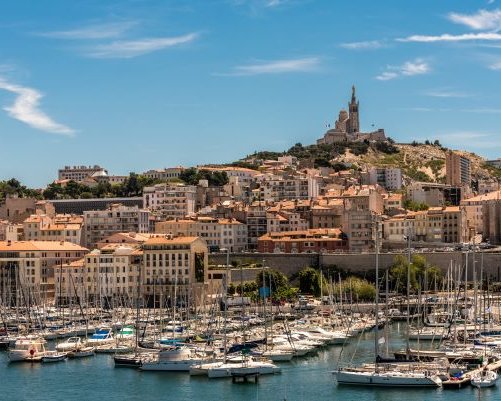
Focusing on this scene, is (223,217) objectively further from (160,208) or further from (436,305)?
(436,305)

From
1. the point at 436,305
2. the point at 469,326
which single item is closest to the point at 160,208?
the point at 436,305

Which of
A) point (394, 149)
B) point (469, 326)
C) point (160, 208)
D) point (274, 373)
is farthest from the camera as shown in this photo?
point (394, 149)

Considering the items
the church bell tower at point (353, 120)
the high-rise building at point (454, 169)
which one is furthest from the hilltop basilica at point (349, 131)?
the high-rise building at point (454, 169)

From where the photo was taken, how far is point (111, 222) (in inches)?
3974

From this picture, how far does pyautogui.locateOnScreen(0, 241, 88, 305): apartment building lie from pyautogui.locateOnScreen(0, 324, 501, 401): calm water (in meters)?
24.9

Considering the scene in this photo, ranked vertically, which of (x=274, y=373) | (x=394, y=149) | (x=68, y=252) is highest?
(x=394, y=149)

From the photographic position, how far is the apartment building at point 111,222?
10000cm

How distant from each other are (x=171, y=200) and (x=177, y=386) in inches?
2536

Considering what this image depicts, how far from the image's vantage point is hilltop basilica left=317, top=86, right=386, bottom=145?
162 meters

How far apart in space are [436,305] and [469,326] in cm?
932

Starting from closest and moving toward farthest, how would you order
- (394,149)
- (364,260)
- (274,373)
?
(274,373) → (364,260) → (394,149)

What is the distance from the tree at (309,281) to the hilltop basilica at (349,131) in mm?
79631

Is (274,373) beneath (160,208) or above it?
beneath

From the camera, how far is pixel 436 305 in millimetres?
68812
